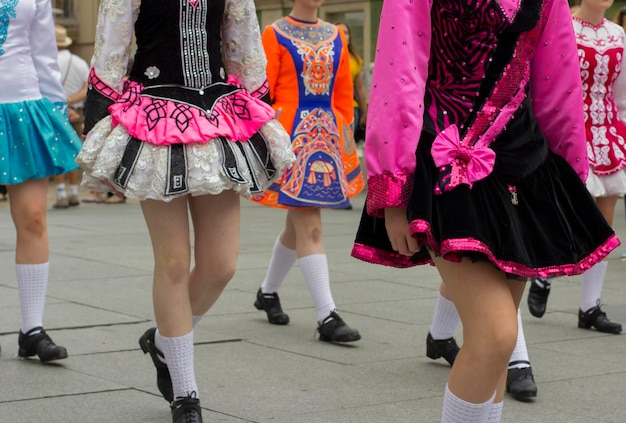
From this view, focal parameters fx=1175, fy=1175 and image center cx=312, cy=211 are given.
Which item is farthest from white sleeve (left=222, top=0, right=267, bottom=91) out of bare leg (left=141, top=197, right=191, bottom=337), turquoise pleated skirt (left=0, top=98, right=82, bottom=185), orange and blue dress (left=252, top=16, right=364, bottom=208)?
orange and blue dress (left=252, top=16, right=364, bottom=208)

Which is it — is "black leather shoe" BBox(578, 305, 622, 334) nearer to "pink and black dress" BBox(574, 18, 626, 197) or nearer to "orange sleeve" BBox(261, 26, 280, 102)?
"pink and black dress" BBox(574, 18, 626, 197)

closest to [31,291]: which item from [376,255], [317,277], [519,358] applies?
[317,277]

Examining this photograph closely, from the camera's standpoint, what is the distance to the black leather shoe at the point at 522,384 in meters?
4.77

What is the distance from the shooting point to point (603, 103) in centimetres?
641

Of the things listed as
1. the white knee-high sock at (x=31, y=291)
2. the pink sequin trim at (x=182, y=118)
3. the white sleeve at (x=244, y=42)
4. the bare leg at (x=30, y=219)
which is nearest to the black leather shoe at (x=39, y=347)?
the white knee-high sock at (x=31, y=291)

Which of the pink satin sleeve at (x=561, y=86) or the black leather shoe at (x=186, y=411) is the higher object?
the pink satin sleeve at (x=561, y=86)

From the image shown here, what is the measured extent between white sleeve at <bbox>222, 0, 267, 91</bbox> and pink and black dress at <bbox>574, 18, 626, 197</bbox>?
2462 mm

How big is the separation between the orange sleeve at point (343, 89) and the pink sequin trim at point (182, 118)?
2.08 m

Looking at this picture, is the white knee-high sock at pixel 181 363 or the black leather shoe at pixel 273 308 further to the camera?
the black leather shoe at pixel 273 308

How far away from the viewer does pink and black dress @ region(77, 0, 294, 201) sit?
4.10 metres

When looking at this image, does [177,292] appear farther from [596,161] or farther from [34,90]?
[596,161]

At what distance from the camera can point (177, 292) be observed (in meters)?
4.18

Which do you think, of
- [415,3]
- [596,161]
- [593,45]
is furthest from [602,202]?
[415,3]

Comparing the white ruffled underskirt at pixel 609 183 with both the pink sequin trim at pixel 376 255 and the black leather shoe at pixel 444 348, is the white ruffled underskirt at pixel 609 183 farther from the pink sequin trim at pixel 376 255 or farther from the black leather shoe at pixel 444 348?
the pink sequin trim at pixel 376 255
